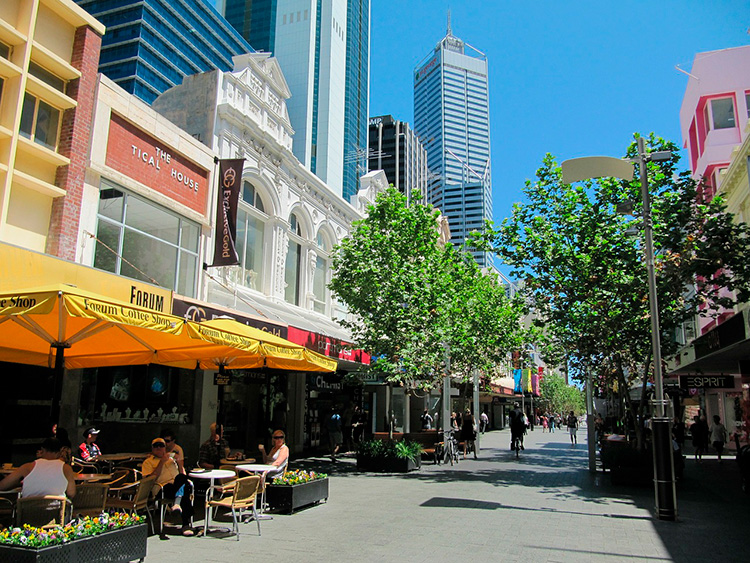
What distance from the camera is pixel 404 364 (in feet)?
54.9

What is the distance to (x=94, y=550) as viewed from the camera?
5512mm

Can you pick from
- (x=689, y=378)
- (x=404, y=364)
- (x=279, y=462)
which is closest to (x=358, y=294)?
(x=404, y=364)

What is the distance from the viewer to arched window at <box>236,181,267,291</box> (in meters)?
18.0

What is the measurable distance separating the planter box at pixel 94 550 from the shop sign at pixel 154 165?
30.4 ft

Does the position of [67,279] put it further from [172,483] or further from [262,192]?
[262,192]

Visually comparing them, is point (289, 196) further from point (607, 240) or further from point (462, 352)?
point (607, 240)

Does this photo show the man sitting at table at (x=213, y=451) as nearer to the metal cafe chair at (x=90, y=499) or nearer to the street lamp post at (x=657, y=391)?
the metal cafe chair at (x=90, y=499)

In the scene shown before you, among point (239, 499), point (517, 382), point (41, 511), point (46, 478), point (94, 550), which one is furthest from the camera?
point (517, 382)

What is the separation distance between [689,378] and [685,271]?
14054 mm

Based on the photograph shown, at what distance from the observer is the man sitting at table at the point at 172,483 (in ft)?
26.2

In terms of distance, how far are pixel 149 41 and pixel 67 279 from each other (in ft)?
284

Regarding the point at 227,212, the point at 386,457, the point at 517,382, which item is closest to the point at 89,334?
the point at 227,212

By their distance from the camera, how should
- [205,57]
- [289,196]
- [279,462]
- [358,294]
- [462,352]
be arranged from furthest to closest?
[205,57], [462,352], [289,196], [358,294], [279,462]

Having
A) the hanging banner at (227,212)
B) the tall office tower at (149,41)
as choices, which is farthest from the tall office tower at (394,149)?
the hanging banner at (227,212)
